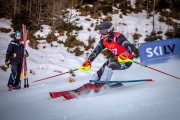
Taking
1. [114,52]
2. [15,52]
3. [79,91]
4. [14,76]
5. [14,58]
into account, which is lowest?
[14,76]

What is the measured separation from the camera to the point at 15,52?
7660 millimetres

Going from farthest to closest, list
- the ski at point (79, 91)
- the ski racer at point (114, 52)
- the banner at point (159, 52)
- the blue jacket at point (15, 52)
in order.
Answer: the banner at point (159, 52)
the blue jacket at point (15, 52)
the ski racer at point (114, 52)
the ski at point (79, 91)

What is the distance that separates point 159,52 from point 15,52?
5.71m

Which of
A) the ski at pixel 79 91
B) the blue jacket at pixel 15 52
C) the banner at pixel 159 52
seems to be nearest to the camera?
the ski at pixel 79 91

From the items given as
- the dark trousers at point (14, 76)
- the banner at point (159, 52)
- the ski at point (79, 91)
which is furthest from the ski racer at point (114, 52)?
the banner at point (159, 52)

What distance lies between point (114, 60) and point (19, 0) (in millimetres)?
13153

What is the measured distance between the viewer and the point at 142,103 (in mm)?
3240

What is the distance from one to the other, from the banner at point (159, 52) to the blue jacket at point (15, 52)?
4775mm

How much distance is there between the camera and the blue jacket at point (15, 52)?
752 cm

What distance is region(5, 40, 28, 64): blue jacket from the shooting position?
7.52 meters

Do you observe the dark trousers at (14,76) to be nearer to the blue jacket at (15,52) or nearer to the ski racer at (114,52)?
the blue jacket at (15,52)

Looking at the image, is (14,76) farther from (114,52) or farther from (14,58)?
(114,52)

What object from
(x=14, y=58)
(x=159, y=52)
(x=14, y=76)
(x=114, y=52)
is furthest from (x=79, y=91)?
(x=159, y=52)

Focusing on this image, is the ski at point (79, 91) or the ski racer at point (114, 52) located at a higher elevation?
the ski racer at point (114, 52)
